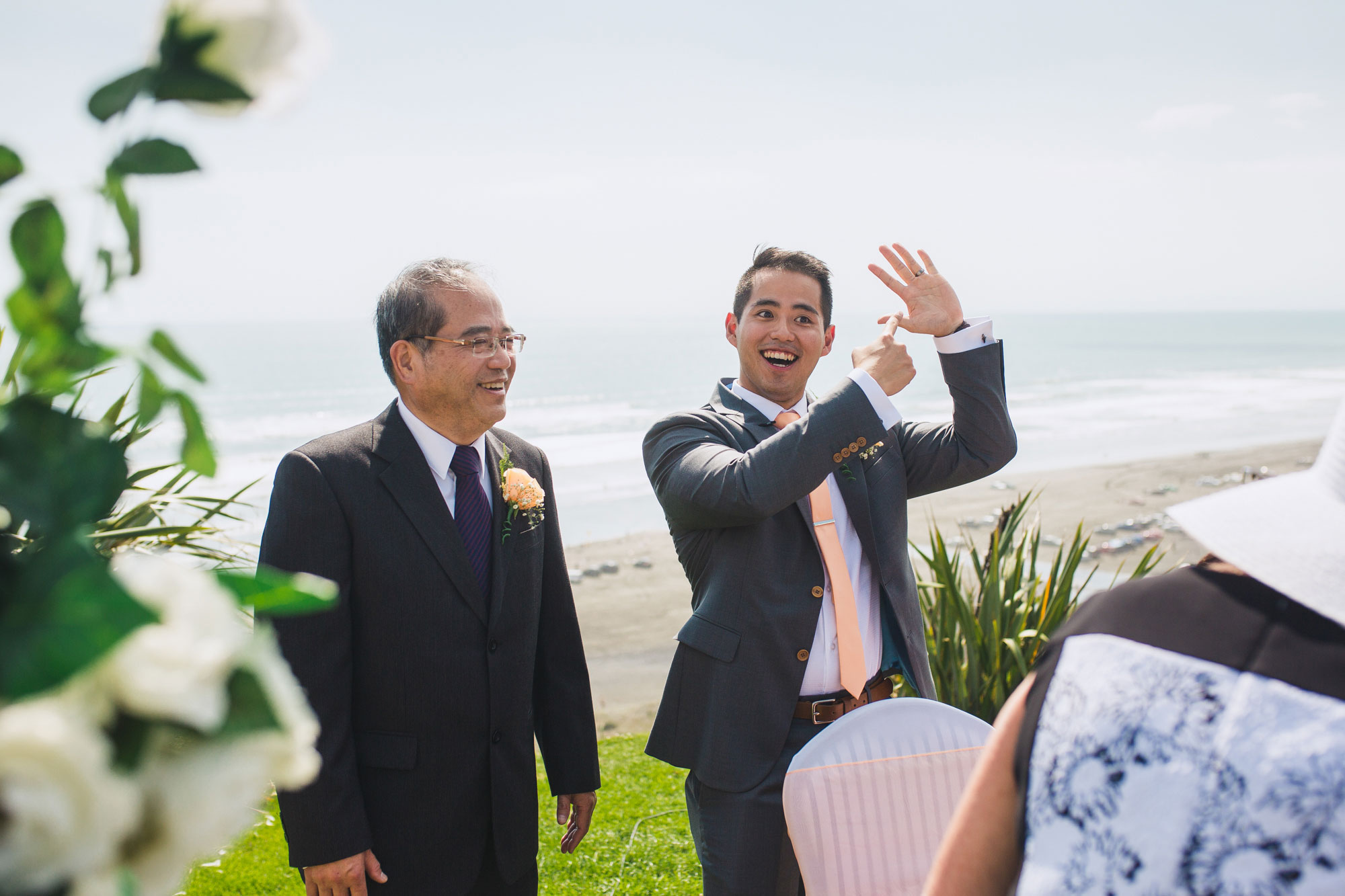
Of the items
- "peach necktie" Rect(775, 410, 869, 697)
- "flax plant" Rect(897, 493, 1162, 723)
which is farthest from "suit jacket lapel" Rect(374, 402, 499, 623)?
"flax plant" Rect(897, 493, 1162, 723)

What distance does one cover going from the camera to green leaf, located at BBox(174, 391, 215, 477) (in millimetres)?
593

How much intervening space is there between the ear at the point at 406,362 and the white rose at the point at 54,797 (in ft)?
7.56

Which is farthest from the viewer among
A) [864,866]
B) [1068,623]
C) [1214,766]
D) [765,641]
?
[765,641]

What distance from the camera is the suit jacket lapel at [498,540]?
261 centimetres

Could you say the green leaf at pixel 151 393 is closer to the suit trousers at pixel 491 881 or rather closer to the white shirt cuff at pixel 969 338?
the suit trousers at pixel 491 881

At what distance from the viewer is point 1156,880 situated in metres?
0.94

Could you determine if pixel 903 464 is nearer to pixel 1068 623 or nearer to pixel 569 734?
pixel 569 734

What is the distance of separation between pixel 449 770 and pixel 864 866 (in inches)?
44.3

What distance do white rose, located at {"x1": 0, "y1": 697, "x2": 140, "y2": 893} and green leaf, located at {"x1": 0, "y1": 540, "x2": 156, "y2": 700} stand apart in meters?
0.02

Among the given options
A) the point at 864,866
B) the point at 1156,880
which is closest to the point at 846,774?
the point at 864,866

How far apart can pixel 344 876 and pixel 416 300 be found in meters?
1.59

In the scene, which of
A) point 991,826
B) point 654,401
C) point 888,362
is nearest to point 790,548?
point 888,362

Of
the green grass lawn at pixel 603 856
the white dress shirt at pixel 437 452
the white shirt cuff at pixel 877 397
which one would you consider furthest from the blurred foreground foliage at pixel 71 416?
the green grass lawn at pixel 603 856

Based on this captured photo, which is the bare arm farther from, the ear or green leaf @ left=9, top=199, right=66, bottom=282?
the ear
